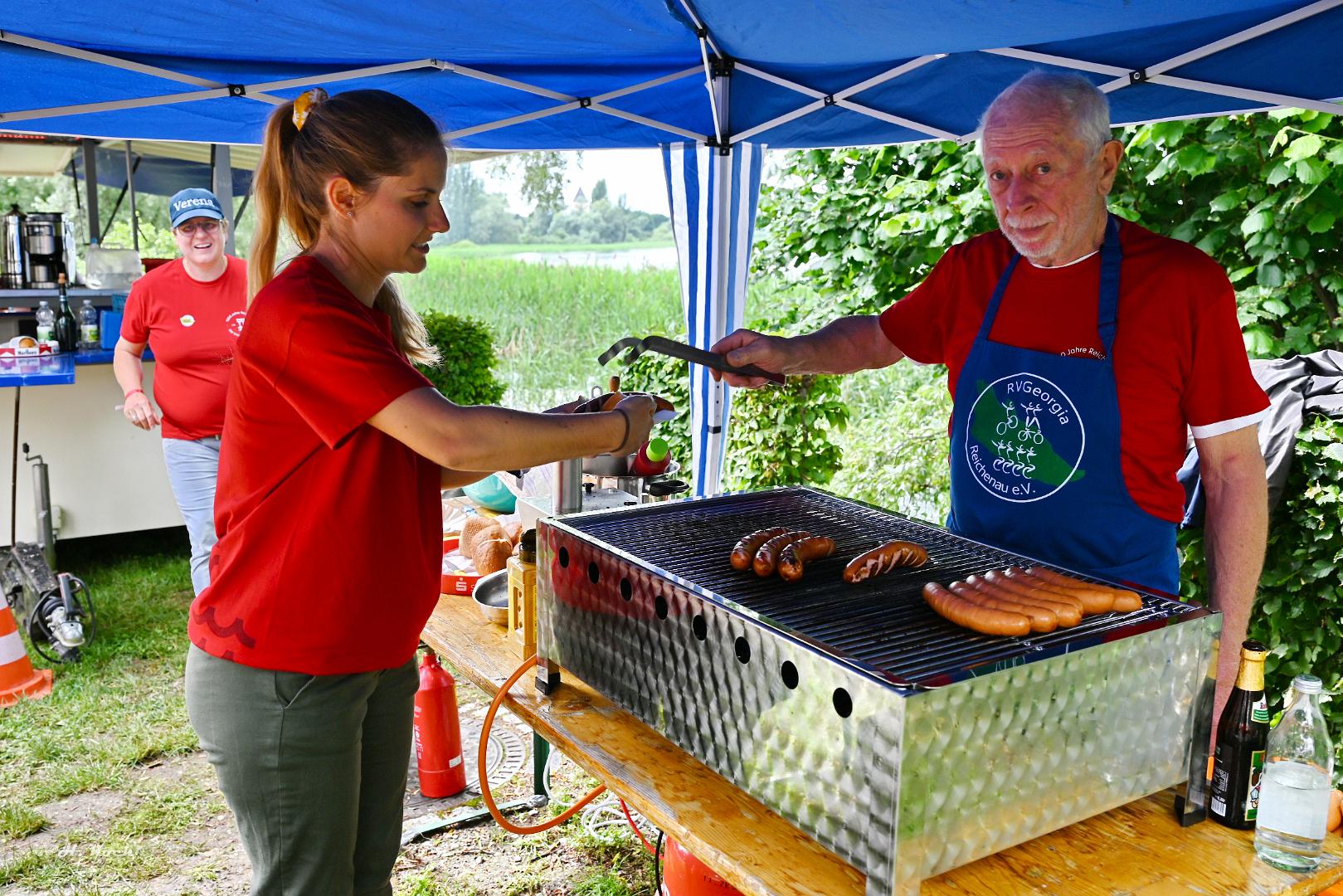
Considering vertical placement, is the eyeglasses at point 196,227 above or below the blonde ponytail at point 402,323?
above

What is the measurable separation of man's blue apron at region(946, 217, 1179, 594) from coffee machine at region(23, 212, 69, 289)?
21.7ft

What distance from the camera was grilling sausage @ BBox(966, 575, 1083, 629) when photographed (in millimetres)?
1515

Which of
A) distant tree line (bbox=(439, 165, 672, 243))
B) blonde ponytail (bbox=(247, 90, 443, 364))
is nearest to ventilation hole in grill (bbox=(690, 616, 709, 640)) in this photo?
blonde ponytail (bbox=(247, 90, 443, 364))

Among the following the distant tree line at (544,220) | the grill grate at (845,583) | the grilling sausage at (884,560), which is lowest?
the grill grate at (845,583)

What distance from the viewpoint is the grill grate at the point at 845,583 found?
56.5 inches

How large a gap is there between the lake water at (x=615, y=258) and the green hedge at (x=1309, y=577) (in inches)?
439

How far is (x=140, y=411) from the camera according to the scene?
5234 mm

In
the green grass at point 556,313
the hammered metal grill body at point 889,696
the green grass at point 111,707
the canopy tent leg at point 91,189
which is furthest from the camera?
the green grass at point 556,313

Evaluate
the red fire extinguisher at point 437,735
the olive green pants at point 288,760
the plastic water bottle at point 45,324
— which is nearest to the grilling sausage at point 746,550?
the olive green pants at point 288,760

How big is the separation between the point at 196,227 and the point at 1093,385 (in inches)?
173

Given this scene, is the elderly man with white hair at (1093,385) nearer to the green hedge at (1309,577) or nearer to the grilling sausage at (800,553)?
the grilling sausage at (800,553)

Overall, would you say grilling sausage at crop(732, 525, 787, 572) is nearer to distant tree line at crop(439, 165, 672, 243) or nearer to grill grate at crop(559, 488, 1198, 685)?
grill grate at crop(559, 488, 1198, 685)

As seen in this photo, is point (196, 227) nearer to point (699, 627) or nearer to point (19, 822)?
point (19, 822)

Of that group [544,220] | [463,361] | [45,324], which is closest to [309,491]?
[45,324]
